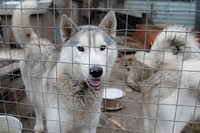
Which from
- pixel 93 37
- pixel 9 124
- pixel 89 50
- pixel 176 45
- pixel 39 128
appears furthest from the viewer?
Answer: pixel 39 128

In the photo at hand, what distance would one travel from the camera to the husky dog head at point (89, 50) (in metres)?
1.68

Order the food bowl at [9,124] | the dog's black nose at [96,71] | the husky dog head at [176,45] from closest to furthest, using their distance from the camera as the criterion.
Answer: the dog's black nose at [96,71], the husky dog head at [176,45], the food bowl at [9,124]

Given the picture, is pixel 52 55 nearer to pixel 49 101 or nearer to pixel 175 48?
pixel 49 101

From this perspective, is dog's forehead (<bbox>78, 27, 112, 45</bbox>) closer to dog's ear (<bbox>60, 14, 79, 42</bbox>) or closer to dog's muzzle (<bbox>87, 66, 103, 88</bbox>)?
dog's ear (<bbox>60, 14, 79, 42</bbox>)

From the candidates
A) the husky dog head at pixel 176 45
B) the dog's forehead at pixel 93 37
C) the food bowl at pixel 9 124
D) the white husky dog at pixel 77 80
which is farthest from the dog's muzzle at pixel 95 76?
the food bowl at pixel 9 124

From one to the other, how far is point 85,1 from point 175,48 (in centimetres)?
464

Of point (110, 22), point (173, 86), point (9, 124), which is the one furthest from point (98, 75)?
point (9, 124)

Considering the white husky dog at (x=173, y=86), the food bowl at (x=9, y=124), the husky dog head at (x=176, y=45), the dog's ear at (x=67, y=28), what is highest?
the dog's ear at (x=67, y=28)

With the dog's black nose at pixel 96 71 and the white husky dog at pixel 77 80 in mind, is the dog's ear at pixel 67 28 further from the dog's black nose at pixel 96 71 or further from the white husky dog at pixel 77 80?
the dog's black nose at pixel 96 71

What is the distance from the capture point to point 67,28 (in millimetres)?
1989

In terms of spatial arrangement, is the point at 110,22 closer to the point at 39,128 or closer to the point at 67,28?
the point at 67,28

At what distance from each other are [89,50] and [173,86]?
2.75 feet

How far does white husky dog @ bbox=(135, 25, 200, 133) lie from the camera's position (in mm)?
1757

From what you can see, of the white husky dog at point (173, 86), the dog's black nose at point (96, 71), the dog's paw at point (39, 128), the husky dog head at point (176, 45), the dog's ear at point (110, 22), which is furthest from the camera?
the dog's paw at point (39, 128)
